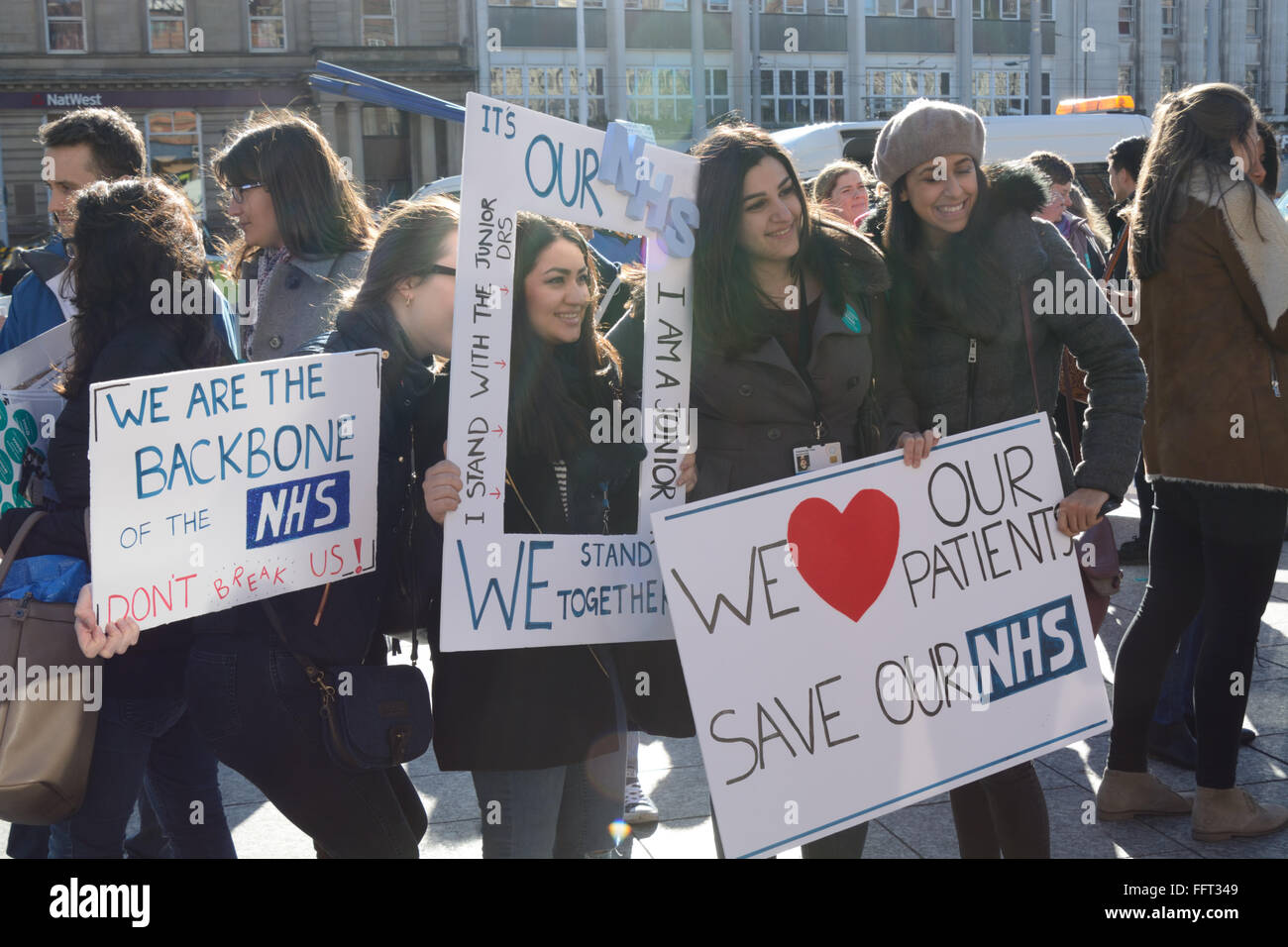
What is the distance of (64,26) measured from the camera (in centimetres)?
3544

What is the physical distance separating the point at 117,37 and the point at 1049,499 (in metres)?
38.1

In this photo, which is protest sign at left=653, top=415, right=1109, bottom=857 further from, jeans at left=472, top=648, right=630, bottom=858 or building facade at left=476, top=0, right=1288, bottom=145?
building facade at left=476, top=0, right=1288, bottom=145

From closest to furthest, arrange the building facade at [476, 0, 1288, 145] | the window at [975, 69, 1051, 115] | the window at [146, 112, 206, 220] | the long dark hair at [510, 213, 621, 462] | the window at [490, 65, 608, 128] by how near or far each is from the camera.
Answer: the long dark hair at [510, 213, 621, 462], the window at [146, 112, 206, 220], the window at [490, 65, 608, 128], the building facade at [476, 0, 1288, 145], the window at [975, 69, 1051, 115]

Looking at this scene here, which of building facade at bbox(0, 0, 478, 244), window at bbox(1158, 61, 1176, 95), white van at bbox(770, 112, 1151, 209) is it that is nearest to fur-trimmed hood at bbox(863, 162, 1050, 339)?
white van at bbox(770, 112, 1151, 209)

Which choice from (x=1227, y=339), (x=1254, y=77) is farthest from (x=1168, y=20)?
(x=1227, y=339)

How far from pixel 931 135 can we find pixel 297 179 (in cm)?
173

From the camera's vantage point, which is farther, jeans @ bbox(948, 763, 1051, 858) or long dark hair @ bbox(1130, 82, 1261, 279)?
long dark hair @ bbox(1130, 82, 1261, 279)

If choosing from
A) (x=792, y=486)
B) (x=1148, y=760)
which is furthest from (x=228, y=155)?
(x=1148, y=760)

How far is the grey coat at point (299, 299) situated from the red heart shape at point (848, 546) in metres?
1.52

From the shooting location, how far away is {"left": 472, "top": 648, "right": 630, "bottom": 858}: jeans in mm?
2559

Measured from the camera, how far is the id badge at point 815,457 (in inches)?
114

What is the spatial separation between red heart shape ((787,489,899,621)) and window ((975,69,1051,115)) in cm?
4283

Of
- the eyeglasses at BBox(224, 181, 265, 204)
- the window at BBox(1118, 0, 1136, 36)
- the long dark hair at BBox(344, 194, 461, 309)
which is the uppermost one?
Result: the window at BBox(1118, 0, 1136, 36)

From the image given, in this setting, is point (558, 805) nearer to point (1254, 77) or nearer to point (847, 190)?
point (847, 190)
